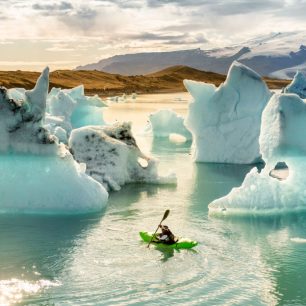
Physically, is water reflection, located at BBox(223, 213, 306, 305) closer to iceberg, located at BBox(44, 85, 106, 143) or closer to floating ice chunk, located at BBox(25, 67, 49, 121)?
floating ice chunk, located at BBox(25, 67, 49, 121)

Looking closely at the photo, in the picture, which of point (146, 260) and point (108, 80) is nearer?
point (146, 260)

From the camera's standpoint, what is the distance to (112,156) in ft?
64.5

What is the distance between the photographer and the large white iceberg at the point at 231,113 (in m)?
24.8

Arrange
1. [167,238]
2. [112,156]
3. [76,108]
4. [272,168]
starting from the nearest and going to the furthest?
[167,238]
[272,168]
[112,156]
[76,108]

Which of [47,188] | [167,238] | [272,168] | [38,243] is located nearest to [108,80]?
[272,168]

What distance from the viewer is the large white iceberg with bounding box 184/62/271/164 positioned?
24.8 metres

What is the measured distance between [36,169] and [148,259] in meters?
4.84

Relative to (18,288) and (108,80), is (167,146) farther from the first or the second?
(108,80)

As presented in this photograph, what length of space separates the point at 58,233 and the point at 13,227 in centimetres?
110

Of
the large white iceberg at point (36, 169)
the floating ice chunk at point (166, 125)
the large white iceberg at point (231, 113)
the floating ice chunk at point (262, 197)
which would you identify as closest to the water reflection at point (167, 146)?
the floating ice chunk at point (166, 125)

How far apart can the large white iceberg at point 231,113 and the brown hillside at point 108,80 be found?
54.5 m

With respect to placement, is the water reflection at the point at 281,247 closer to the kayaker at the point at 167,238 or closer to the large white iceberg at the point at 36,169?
the kayaker at the point at 167,238

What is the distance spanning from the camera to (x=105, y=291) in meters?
11.2

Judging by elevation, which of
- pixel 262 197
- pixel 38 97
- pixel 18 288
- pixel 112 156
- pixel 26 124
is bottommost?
pixel 18 288
